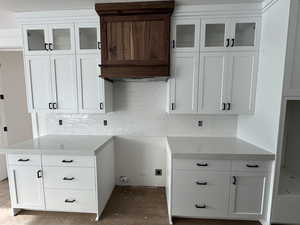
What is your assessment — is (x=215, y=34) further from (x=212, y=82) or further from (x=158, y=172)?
(x=158, y=172)

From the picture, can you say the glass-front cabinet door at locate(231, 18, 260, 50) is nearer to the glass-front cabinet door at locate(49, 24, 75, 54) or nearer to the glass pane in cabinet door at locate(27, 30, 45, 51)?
the glass-front cabinet door at locate(49, 24, 75, 54)

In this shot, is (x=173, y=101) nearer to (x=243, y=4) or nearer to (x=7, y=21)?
(x=243, y=4)

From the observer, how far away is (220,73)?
2.00 metres

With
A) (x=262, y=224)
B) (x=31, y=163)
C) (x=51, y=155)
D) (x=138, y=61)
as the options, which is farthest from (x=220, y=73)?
(x=31, y=163)

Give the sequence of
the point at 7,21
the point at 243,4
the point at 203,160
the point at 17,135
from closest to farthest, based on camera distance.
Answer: the point at 203,160, the point at 243,4, the point at 7,21, the point at 17,135

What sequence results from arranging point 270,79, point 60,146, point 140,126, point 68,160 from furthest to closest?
point 140,126 → point 60,146 → point 68,160 → point 270,79

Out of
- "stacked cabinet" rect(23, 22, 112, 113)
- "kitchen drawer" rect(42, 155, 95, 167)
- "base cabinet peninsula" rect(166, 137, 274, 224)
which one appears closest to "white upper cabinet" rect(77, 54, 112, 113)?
"stacked cabinet" rect(23, 22, 112, 113)

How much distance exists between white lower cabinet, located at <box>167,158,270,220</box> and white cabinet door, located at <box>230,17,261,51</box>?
1.38 meters

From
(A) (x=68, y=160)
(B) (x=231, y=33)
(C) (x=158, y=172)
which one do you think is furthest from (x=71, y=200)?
(B) (x=231, y=33)

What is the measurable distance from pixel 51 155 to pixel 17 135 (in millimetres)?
1923

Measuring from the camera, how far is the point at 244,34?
1981 millimetres

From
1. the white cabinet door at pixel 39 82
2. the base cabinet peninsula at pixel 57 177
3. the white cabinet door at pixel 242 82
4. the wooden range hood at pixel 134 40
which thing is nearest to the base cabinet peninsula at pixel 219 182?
the white cabinet door at pixel 242 82

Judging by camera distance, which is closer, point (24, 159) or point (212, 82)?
point (24, 159)

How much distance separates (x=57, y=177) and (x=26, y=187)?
439mm
